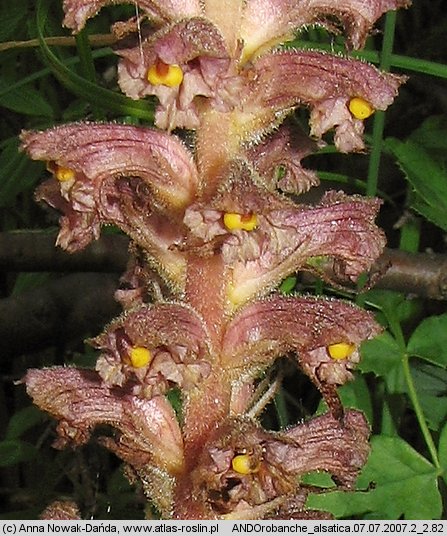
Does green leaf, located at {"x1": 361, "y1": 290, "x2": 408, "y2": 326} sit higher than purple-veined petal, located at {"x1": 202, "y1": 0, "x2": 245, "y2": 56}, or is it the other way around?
purple-veined petal, located at {"x1": 202, "y1": 0, "x2": 245, "y2": 56}

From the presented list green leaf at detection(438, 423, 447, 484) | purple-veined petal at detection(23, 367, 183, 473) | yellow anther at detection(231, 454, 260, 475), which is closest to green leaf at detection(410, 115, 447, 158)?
green leaf at detection(438, 423, 447, 484)

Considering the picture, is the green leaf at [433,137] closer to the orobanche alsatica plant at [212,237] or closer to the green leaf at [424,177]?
the green leaf at [424,177]

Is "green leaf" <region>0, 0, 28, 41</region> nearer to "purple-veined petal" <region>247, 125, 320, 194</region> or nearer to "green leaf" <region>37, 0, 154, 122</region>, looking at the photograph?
"green leaf" <region>37, 0, 154, 122</region>

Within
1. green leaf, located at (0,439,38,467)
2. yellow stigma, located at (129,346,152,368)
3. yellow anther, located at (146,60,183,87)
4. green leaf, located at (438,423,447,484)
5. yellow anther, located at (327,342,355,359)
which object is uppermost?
yellow anther, located at (146,60,183,87)

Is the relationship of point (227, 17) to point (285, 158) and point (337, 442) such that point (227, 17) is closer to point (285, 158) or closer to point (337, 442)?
point (285, 158)

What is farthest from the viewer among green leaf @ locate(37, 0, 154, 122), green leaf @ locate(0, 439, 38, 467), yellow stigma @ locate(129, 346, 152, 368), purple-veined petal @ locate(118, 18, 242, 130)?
green leaf @ locate(0, 439, 38, 467)

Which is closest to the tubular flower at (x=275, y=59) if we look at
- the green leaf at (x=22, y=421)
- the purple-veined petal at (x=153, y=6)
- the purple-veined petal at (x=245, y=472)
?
the purple-veined petal at (x=153, y=6)

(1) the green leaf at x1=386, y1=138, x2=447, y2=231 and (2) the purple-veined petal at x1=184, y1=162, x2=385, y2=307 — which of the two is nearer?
(2) the purple-veined petal at x1=184, y1=162, x2=385, y2=307

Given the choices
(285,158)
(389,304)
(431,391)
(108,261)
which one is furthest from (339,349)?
(108,261)
